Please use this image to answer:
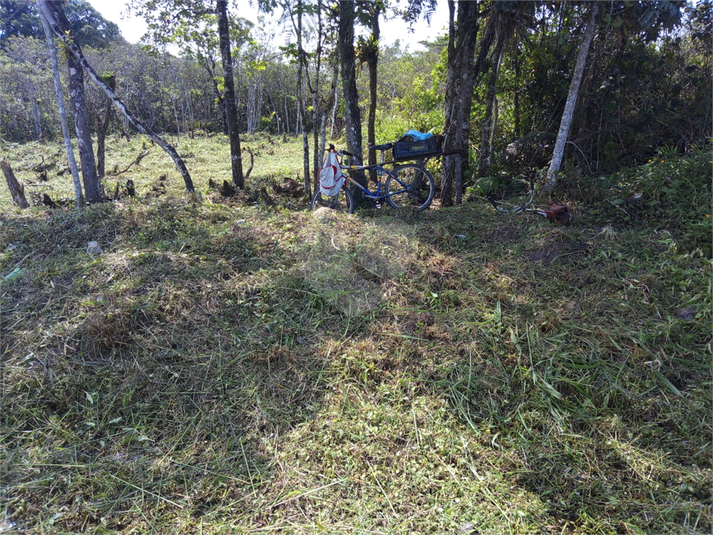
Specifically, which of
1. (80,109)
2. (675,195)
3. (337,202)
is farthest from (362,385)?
(80,109)

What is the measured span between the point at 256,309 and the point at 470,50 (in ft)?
14.6

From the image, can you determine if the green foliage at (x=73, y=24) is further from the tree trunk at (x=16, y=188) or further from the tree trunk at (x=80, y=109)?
the tree trunk at (x=80, y=109)

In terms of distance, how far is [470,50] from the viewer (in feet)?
16.6

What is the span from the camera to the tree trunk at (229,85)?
650 cm

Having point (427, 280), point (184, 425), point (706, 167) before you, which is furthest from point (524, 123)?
point (184, 425)

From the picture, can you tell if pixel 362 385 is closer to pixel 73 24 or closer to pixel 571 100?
pixel 571 100

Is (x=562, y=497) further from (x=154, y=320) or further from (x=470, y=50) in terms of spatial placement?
(x=470, y=50)

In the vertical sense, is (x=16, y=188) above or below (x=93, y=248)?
above

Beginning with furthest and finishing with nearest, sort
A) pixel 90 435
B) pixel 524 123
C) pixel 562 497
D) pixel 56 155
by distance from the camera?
pixel 56 155
pixel 524 123
pixel 90 435
pixel 562 497

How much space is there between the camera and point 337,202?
5660 mm

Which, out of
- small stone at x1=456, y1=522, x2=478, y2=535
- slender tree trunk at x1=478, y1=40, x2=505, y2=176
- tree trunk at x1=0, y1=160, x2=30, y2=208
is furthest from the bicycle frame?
tree trunk at x1=0, y1=160, x2=30, y2=208

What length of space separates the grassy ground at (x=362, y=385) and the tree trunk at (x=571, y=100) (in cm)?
128

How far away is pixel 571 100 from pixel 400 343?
4.14m

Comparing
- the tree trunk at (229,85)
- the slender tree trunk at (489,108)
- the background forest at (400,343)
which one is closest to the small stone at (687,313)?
the background forest at (400,343)
